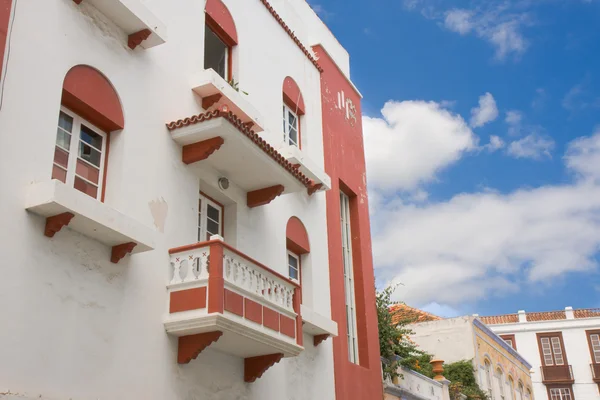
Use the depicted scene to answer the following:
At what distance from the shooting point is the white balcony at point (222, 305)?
9.95m

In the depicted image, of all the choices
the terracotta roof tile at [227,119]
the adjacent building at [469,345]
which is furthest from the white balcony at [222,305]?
the adjacent building at [469,345]

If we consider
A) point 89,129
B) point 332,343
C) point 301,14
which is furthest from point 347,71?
point 89,129

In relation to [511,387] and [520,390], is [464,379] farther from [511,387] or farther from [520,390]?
[520,390]

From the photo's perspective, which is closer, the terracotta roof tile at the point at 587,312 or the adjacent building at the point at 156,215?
the adjacent building at the point at 156,215

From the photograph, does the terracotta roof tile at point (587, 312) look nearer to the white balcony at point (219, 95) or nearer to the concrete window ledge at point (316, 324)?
the concrete window ledge at point (316, 324)

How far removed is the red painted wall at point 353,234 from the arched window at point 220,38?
412cm

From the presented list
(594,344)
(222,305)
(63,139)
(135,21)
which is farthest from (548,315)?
(63,139)

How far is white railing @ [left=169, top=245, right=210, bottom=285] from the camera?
10195mm

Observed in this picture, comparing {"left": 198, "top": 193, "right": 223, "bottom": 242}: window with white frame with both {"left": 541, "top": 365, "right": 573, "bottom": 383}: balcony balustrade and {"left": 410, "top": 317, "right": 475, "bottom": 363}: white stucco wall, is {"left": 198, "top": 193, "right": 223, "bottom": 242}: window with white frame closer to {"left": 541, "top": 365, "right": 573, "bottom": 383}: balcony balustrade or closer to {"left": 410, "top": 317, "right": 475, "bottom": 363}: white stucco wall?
{"left": 410, "top": 317, "right": 475, "bottom": 363}: white stucco wall

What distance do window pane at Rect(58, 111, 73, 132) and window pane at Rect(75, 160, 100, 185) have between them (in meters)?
0.47

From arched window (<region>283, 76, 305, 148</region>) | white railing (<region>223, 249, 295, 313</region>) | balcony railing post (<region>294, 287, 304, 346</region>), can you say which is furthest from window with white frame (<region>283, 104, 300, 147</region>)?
white railing (<region>223, 249, 295, 313</region>)

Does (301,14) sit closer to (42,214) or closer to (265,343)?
(265,343)

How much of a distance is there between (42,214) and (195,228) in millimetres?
3366

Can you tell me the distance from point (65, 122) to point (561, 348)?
1636 inches
